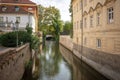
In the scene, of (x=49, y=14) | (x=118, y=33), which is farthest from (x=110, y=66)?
(x=49, y=14)

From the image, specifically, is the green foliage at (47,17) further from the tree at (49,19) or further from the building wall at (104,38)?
the building wall at (104,38)

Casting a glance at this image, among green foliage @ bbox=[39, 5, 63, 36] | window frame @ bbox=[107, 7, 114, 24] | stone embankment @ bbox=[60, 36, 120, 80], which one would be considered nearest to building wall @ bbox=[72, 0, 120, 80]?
stone embankment @ bbox=[60, 36, 120, 80]

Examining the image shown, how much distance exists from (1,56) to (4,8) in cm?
3122

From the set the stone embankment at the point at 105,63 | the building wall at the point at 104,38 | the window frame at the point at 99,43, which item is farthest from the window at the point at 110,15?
the window frame at the point at 99,43

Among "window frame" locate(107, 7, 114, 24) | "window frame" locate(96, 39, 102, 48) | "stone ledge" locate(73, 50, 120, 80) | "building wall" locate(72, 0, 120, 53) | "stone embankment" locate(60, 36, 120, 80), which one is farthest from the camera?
"window frame" locate(96, 39, 102, 48)

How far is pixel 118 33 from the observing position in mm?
14133

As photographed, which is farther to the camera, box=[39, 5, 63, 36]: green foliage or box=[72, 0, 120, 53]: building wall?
box=[39, 5, 63, 36]: green foliage

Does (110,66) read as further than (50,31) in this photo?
No

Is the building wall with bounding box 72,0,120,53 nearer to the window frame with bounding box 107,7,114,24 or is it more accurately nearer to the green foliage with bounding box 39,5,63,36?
the window frame with bounding box 107,7,114,24

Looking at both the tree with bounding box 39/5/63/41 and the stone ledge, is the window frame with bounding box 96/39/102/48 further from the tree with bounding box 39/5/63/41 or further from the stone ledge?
the tree with bounding box 39/5/63/41

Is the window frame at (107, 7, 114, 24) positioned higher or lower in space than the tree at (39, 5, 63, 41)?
lower

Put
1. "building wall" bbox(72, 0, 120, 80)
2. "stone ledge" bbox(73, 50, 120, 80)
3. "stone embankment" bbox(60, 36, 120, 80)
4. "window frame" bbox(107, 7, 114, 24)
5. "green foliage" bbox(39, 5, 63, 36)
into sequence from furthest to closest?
"green foliage" bbox(39, 5, 63, 36) < "window frame" bbox(107, 7, 114, 24) < "building wall" bbox(72, 0, 120, 80) < "stone embankment" bbox(60, 36, 120, 80) < "stone ledge" bbox(73, 50, 120, 80)

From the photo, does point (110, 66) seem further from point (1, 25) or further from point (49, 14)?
point (49, 14)

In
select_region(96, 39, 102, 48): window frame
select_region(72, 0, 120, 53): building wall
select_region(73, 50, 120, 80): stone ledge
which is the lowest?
select_region(73, 50, 120, 80): stone ledge
